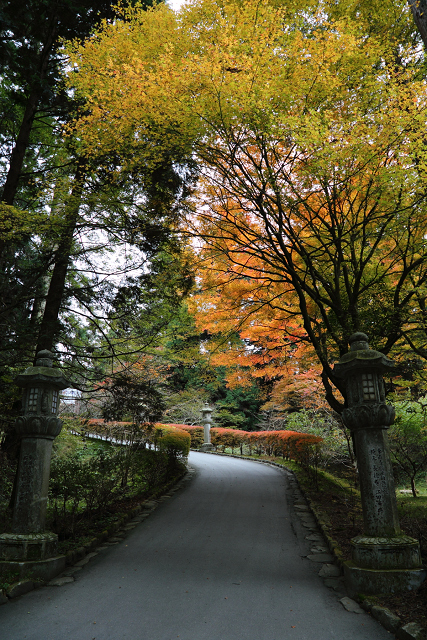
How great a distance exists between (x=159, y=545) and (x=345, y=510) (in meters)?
3.89

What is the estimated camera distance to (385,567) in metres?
4.04

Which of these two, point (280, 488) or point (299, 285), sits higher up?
point (299, 285)

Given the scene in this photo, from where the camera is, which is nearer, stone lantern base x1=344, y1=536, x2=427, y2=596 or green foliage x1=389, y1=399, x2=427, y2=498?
stone lantern base x1=344, y1=536, x2=427, y2=596

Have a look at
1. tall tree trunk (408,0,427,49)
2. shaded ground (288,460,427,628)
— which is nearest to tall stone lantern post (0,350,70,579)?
shaded ground (288,460,427,628)

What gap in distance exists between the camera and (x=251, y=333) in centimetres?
871

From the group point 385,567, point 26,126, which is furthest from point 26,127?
point 385,567

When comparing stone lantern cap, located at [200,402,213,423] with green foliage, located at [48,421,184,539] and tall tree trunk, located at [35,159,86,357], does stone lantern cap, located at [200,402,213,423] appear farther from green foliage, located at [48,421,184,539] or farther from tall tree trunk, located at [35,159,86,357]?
tall tree trunk, located at [35,159,86,357]

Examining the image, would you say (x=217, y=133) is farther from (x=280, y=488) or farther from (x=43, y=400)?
(x=280, y=488)

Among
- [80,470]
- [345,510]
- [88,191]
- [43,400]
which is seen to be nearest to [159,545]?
[80,470]

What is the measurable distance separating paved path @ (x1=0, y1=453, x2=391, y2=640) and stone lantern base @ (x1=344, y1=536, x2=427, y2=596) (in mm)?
347

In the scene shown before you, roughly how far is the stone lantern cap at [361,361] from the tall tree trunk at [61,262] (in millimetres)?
5008

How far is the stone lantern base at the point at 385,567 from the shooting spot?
13.0 ft

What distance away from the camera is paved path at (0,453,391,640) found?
3.48m

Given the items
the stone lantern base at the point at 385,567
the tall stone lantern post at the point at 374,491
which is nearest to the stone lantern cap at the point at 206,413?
the tall stone lantern post at the point at 374,491
